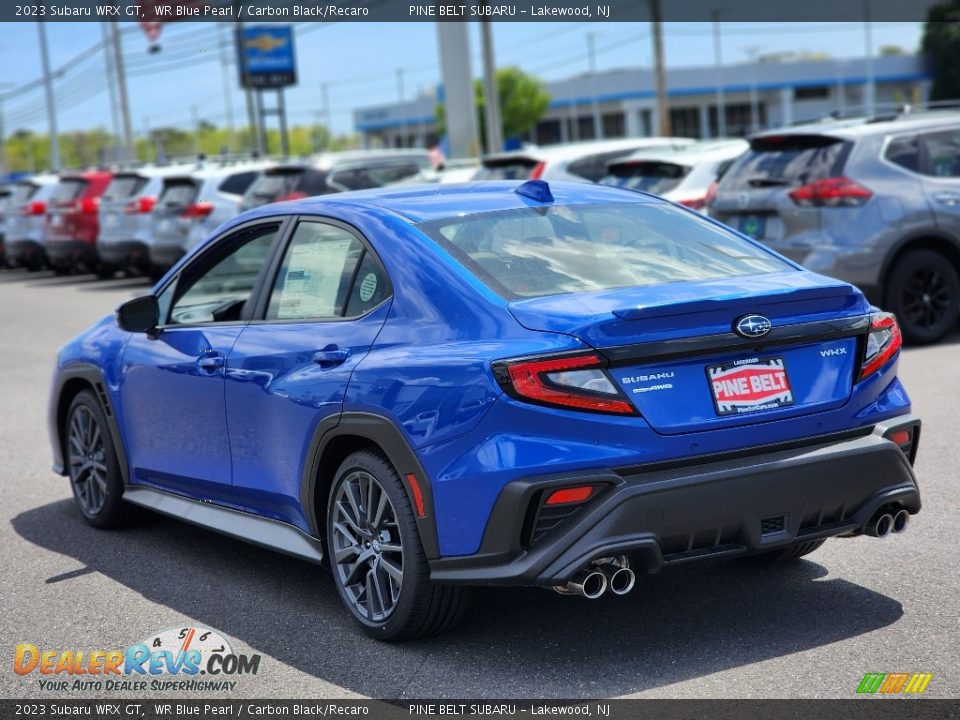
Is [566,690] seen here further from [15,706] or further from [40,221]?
[40,221]

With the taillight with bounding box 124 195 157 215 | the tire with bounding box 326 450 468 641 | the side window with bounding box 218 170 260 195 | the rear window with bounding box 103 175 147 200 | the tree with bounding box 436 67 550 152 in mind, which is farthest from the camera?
the tree with bounding box 436 67 550 152

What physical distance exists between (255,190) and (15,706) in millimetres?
15690

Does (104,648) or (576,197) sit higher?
(576,197)

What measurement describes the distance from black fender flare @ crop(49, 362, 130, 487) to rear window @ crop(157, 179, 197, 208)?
47.6ft

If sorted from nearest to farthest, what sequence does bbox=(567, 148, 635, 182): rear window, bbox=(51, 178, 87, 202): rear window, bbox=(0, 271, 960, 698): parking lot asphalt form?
1. bbox=(0, 271, 960, 698): parking lot asphalt
2. bbox=(567, 148, 635, 182): rear window
3. bbox=(51, 178, 87, 202): rear window

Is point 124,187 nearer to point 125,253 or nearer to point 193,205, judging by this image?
point 125,253

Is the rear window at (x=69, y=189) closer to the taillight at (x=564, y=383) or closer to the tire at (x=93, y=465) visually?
the tire at (x=93, y=465)

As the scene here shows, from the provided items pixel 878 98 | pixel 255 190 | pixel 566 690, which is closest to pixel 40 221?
pixel 255 190

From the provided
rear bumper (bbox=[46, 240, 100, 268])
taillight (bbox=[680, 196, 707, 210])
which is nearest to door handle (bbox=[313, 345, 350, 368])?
taillight (bbox=[680, 196, 707, 210])

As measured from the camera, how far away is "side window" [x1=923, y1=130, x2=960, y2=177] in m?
11.1

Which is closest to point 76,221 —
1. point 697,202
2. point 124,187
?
point 124,187

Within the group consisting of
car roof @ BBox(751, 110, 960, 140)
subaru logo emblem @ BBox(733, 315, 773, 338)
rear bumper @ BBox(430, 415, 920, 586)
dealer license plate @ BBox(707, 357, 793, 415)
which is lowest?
rear bumper @ BBox(430, 415, 920, 586)

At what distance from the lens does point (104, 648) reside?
4.99 m

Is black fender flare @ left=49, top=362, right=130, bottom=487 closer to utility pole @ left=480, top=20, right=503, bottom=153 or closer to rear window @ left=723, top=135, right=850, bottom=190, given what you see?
rear window @ left=723, top=135, right=850, bottom=190
